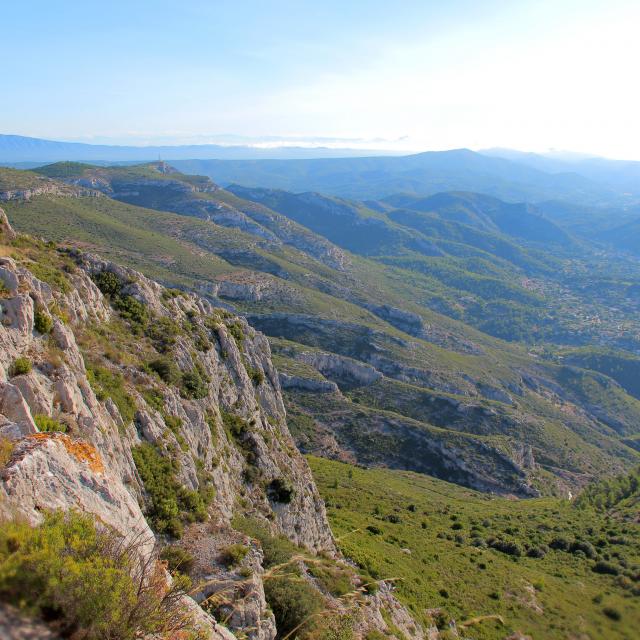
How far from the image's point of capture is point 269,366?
48.6m

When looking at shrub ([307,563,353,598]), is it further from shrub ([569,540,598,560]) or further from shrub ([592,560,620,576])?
shrub ([569,540,598,560])

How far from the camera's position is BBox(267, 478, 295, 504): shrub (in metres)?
29.9

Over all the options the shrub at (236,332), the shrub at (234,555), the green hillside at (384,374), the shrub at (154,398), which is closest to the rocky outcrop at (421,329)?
the green hillside at (384,374)

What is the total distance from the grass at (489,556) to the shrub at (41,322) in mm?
15460

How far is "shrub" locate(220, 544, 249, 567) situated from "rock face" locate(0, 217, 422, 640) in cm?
24

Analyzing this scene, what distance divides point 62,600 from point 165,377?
1992cm

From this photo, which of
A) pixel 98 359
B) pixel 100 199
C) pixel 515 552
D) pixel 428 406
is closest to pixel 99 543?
pixel 98 359

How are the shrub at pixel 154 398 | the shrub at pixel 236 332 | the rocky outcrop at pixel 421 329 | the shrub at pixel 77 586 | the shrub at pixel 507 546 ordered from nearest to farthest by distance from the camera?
the shrub at pixel 77 586 → the shrub at pixel 154 398 → the shrub at pixel 236 332 → the shrub at pixel 507 546 → the rocky outcrop at pixel 421 329

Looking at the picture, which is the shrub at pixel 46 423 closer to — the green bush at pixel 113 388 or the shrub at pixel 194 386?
the green bush at pixel 113 388

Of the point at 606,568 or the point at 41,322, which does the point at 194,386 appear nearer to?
the point at 41,322

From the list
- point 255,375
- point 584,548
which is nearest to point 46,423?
point 255,375

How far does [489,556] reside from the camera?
42500mm

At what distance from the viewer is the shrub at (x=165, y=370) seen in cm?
2570

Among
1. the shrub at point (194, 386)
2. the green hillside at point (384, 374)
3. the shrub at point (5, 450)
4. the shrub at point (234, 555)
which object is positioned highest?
the shrub at point (5, 450)
